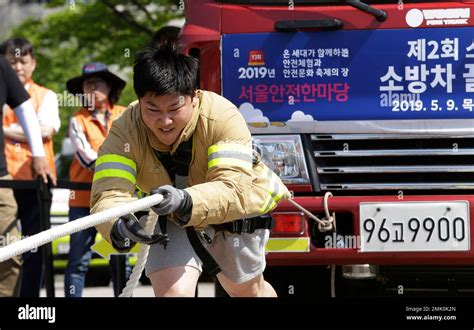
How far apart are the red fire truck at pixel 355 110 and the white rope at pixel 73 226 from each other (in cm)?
195

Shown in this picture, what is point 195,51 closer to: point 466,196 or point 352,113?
point 352,113

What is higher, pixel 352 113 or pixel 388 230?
pixel 352 113

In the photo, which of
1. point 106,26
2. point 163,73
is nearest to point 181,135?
point 163,73

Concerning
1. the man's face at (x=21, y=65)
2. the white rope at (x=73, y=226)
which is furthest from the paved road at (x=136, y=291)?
the white rope at (x=73, y=226)

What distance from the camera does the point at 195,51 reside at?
7.05m

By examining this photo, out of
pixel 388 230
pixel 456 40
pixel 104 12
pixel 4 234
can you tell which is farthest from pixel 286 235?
pixel 104 12

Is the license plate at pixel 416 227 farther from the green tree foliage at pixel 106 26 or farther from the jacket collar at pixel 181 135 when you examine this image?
the green tree foliage at pixel 106 26

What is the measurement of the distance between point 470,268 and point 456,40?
1336mm

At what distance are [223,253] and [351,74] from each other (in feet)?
4.96

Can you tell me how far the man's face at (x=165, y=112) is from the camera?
17.8 feet

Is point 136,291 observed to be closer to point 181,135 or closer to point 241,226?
point 241,226

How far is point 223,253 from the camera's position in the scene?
595 centimetres

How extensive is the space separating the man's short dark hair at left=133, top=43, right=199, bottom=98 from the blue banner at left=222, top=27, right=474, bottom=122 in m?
1.39
